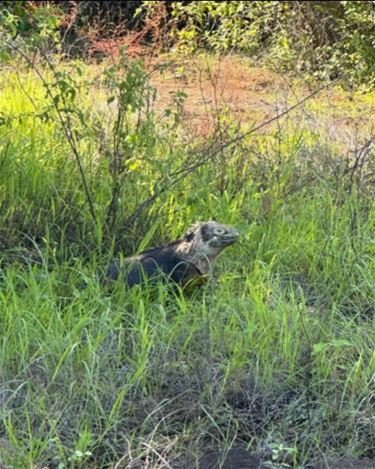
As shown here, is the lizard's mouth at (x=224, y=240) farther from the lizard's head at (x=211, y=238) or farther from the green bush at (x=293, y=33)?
the green bush at (x=293, y=33)

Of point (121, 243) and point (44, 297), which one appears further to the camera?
point (121, 243)

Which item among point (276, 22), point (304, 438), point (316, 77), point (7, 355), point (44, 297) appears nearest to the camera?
point (304, 438)

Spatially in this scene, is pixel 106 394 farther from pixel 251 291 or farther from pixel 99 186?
pixel 99 186

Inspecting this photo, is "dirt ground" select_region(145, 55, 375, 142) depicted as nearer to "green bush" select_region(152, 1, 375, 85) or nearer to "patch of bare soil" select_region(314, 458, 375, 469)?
"green bush" select_region(152, 1, 375, 85)

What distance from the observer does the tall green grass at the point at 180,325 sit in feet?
11.1

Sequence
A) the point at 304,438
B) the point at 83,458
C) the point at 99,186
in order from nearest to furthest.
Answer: the point at 83,458 < the point at 304,438 < the point at 99,186

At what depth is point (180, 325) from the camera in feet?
13.0

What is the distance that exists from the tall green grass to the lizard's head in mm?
189

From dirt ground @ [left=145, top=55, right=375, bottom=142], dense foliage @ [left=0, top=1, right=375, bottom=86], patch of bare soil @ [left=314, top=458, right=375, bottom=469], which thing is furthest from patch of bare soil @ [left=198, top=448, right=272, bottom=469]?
dense foliage @ [left=0, top=1, right=375, bottom=86]

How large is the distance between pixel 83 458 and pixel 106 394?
33cm

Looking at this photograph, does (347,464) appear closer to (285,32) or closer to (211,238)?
(211,238)

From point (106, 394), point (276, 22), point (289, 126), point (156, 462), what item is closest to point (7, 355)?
point (106, 394)

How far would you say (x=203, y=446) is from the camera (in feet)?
11.1

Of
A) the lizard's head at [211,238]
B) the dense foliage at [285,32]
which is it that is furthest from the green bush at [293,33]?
the lizard's head at [211,238]
